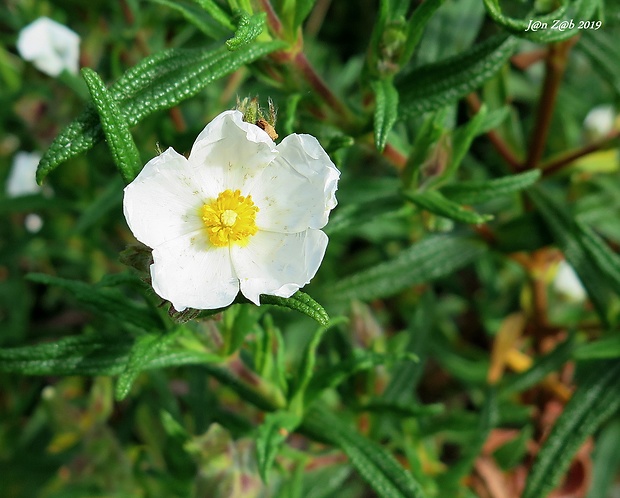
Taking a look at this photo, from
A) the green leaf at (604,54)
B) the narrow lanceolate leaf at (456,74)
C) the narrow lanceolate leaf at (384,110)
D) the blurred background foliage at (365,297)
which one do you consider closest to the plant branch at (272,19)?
the blurred background foliage at (365,297)

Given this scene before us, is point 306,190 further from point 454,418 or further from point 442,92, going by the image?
point 454,418

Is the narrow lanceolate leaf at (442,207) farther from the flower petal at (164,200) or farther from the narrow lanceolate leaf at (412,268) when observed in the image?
the flower petal at (164,200)

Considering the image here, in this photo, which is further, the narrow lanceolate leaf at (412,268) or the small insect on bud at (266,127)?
the narrow lanceolate leaf at (412,268)

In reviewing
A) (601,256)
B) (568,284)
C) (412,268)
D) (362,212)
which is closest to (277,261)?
(362,212)

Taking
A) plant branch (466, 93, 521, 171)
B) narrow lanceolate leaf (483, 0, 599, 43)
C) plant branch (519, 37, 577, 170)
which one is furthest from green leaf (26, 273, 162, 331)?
plant branch (519, 37, 577, 170)

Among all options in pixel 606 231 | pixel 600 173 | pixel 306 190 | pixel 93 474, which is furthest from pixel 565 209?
pixel 93 474

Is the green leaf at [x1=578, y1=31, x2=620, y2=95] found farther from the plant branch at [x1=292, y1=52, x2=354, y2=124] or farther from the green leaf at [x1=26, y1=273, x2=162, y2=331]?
the green leaf at [x1=26, y1=273, x2=162, y2=331]
